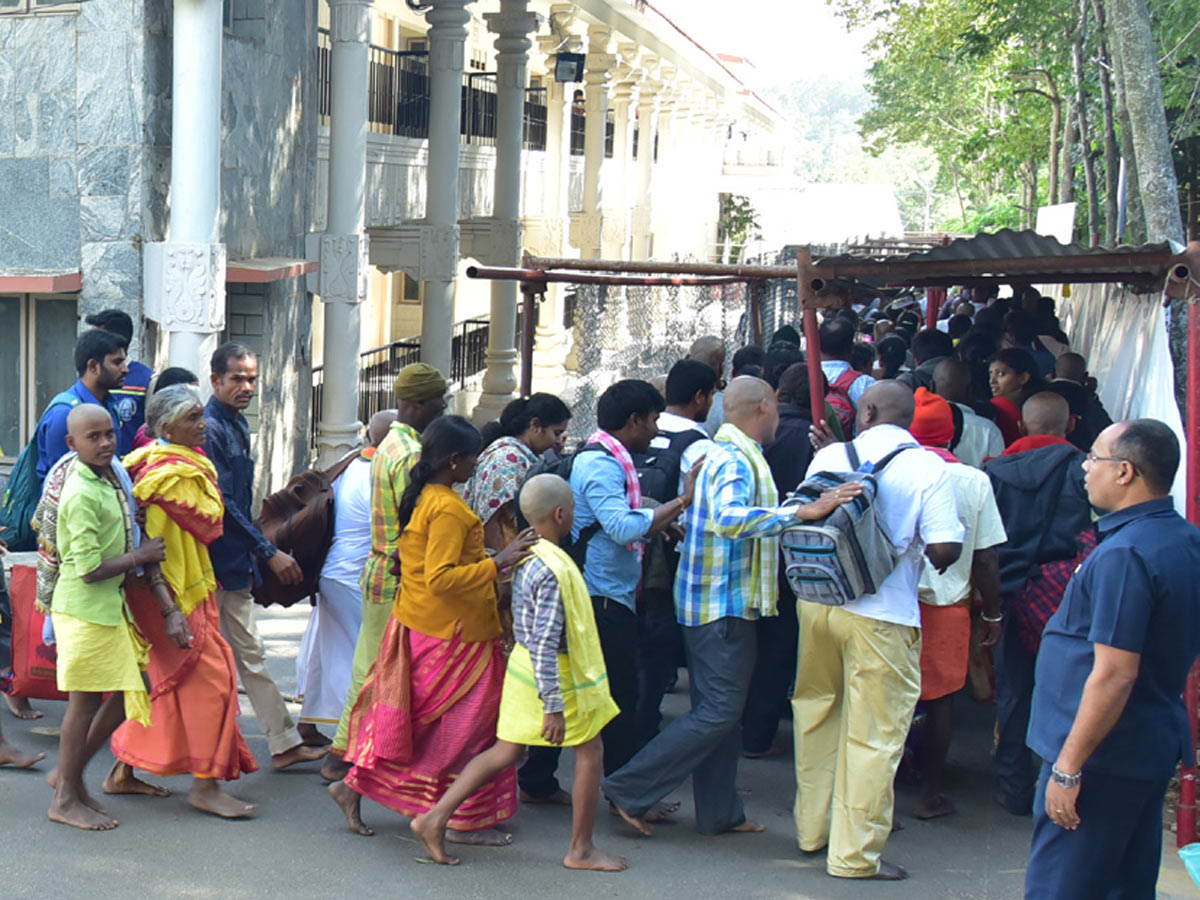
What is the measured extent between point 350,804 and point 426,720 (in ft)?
1.66

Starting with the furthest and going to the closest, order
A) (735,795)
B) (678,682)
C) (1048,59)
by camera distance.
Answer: (1048,59)
(678,682)
(735,795)

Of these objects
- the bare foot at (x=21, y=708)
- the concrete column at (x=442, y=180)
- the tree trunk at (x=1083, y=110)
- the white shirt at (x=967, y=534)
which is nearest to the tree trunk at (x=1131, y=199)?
the tree trunk at (x=1083, y=110)

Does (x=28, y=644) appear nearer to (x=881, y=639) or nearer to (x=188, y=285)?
(x=188, y=285)

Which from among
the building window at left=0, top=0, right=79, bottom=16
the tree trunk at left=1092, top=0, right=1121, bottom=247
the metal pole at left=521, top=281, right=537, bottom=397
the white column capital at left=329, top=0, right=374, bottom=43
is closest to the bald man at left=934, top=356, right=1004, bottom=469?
the metal pole at left=521, top=281, right=537, bottom=397

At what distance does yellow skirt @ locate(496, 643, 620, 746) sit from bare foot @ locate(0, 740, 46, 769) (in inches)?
89.0

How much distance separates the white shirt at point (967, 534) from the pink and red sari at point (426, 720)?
1.75 metres

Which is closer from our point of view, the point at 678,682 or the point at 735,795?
the point at 735,795

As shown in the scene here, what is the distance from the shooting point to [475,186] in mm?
19875


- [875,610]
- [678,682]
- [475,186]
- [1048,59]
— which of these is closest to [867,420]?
[875,610]

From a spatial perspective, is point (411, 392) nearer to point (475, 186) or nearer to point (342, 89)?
point (342, 89)

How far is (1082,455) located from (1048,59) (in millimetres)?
19601

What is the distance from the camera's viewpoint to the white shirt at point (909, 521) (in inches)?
210

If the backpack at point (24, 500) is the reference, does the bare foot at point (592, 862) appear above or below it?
below

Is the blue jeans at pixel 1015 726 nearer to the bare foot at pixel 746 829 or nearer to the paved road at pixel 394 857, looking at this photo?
the paved road at pixel 394 857
